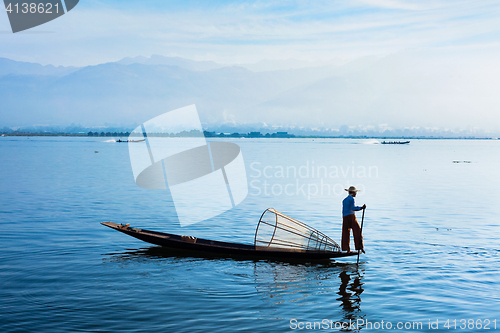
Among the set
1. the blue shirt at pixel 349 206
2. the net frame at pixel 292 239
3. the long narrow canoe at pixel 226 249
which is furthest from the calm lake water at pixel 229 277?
the blue shirt at pixel 349 206

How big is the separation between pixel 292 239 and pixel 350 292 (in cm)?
429

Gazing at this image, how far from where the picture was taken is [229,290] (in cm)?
1330

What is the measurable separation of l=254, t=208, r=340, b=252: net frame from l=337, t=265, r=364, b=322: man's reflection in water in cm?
130

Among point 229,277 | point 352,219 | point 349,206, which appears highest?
point 349,206

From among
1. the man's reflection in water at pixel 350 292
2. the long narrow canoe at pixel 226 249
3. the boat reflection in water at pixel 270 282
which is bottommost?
the man's reflection in water at pixel 350 292

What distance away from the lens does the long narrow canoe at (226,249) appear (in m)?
16.3

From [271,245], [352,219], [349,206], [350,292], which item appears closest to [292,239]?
[271,245]

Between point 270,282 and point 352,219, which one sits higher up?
point 352,219

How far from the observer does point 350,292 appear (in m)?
13.3

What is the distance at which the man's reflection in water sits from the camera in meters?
11.8

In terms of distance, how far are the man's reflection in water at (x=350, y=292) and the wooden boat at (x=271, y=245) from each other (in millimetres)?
878

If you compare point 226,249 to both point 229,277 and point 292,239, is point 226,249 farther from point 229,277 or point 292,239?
point 292,239

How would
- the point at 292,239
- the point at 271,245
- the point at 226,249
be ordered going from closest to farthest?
the point at 226,249
the point at 271,245
the point at 292,239

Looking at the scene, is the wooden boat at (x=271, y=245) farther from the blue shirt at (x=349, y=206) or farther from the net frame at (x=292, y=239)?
the blue shirt at (x=349, y=206)
